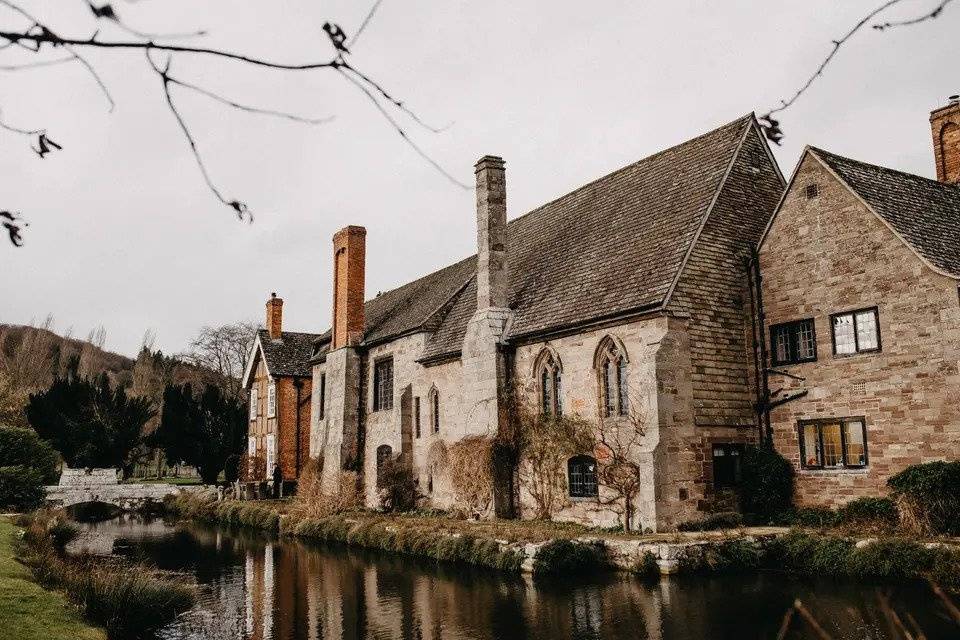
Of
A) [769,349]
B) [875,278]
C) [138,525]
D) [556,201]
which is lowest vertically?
[138,525]

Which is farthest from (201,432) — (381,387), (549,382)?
(549,382)

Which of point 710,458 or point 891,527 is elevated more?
point 710,458

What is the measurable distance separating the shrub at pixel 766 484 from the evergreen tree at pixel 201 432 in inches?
1158

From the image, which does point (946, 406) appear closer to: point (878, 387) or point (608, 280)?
point (878, 387)

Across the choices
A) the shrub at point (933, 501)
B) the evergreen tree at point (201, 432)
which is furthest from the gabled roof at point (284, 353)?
the shrub at point (933, 501)

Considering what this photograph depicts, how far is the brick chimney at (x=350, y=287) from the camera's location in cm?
3052

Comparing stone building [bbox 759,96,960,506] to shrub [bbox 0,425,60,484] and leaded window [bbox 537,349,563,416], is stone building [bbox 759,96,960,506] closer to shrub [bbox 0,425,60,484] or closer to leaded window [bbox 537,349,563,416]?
leaded window [bbox 537,349,563,416]

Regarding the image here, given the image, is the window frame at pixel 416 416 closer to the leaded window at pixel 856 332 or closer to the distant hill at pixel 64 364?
the leaded window at pixel 856 332

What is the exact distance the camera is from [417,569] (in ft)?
54.0

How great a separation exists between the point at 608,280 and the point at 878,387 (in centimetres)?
680

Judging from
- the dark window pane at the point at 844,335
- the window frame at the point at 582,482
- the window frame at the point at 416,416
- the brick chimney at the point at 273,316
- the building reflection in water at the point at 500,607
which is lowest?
the building reflection in water at the point at 500,607

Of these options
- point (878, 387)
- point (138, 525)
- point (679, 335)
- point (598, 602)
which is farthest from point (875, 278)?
point (138, 525)

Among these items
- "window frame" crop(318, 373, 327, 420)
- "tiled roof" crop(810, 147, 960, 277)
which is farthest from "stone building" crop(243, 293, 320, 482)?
"tiled roof" crop(810, 147, 960, 277)

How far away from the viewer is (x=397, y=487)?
83.1 ft
